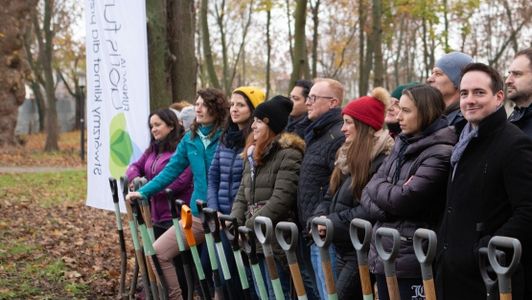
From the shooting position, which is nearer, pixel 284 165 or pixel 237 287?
pixel 284 165

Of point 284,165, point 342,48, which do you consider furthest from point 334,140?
point 342,48

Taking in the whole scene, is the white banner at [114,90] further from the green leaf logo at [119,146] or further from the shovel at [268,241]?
the shovel at [268,241]

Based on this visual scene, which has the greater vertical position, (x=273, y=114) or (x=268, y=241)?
(x=273, y=114)

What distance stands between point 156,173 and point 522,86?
4.06m

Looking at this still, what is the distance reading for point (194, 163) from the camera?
22.2 feet

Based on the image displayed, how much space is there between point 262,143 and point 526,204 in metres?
2.52

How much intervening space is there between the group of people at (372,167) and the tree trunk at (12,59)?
20.6m

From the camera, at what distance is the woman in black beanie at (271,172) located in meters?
5.71

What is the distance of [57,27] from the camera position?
128 feet

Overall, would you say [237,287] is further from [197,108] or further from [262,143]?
[197,108]

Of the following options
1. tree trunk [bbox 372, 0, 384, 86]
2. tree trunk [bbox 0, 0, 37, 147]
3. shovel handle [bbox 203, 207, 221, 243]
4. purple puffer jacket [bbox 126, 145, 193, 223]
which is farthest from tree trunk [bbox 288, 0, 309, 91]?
tree trunk [bbox 0, 0, 37, 147]

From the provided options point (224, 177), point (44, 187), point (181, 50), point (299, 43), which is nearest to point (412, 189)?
point (224, 177)

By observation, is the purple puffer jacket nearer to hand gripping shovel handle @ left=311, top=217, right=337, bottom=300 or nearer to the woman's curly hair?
the woman's curly hair

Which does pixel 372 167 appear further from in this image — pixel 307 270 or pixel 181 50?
pixel 181 50
